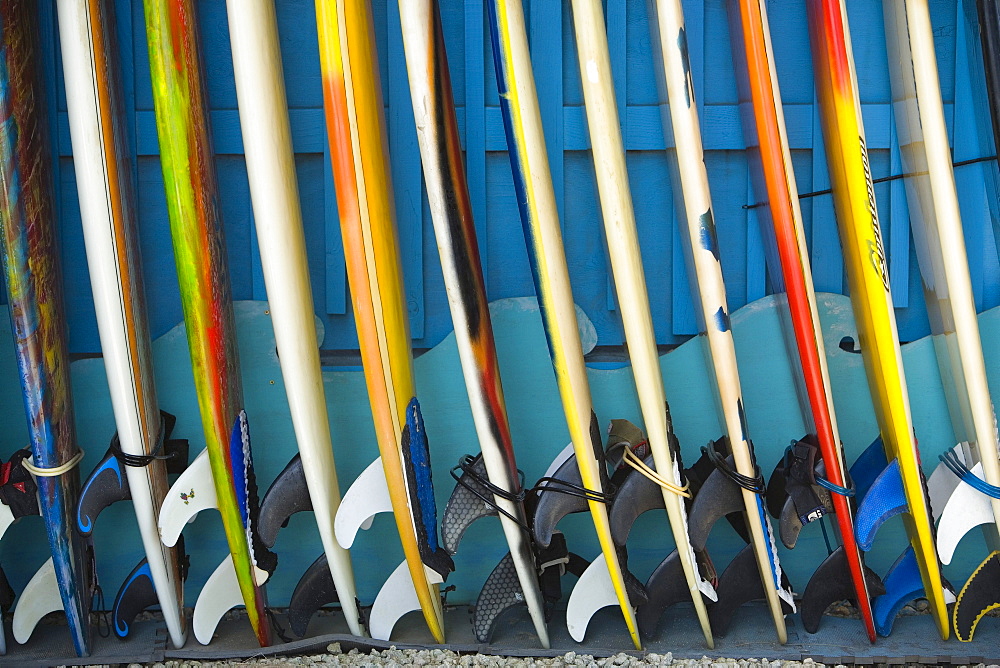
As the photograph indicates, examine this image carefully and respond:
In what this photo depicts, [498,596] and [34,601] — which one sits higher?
[34,601]

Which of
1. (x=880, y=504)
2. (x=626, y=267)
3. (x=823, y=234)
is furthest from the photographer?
(x=823, y=234)

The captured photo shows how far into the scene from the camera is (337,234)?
1.63 meters

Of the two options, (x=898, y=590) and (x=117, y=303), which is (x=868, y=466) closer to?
(x=898, y=590)

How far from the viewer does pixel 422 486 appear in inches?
60.6

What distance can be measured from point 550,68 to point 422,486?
0.91m

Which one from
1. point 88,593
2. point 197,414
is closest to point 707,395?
point 197,414

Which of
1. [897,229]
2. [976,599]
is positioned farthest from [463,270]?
[976,599]

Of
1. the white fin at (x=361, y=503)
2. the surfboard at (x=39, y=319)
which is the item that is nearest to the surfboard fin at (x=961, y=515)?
the white fin at (x=361, y=503)

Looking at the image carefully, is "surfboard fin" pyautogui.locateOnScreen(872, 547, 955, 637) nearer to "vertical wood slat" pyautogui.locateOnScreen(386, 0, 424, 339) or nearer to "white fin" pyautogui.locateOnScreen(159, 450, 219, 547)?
"vertical wood slat" pyautogui.locateOnScreen(386, 0, 424, 339)

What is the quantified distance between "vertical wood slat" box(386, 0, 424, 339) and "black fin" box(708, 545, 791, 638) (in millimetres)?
828

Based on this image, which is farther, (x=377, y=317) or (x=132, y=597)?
(x=132, y=597)

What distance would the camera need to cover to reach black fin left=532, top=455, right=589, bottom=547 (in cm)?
150

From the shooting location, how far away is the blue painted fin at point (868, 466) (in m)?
1.61

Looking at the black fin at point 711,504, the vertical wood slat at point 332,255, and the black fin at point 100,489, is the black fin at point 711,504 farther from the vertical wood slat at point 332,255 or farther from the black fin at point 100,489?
the black fin at point 100,489
